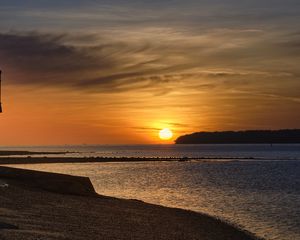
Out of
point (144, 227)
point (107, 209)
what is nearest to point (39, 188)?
point (107, 209)

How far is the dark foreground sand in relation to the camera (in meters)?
18.3

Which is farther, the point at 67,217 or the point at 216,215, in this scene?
the point at 216,215

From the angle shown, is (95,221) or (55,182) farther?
(55,182)

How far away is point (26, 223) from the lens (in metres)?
18.9

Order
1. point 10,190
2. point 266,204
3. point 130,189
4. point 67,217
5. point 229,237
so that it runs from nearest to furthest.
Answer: point 67,217 → point 229,237 → point 10,190 → point 266,204 → point 130,189

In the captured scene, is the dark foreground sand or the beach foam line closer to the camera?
the dark foreground sand

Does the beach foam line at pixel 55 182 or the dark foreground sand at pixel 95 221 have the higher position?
the beach foam line at pixel 55 182

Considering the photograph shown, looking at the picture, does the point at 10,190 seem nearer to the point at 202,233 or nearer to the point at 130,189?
the point at 202,233

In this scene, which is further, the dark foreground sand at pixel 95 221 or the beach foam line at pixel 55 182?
the beach foam line at pixel 55 182

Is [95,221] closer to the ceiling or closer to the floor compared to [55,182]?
closer to the floor

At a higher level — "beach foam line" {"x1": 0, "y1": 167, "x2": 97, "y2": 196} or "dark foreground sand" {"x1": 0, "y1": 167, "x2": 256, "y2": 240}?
"beach foam line" {"x1": 0, "y1": 167, "x2": 97, "y2": 196}

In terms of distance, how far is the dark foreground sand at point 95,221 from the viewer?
60.0ft

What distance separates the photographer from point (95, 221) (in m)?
22.6

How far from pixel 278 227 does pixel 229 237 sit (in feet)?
19.2
